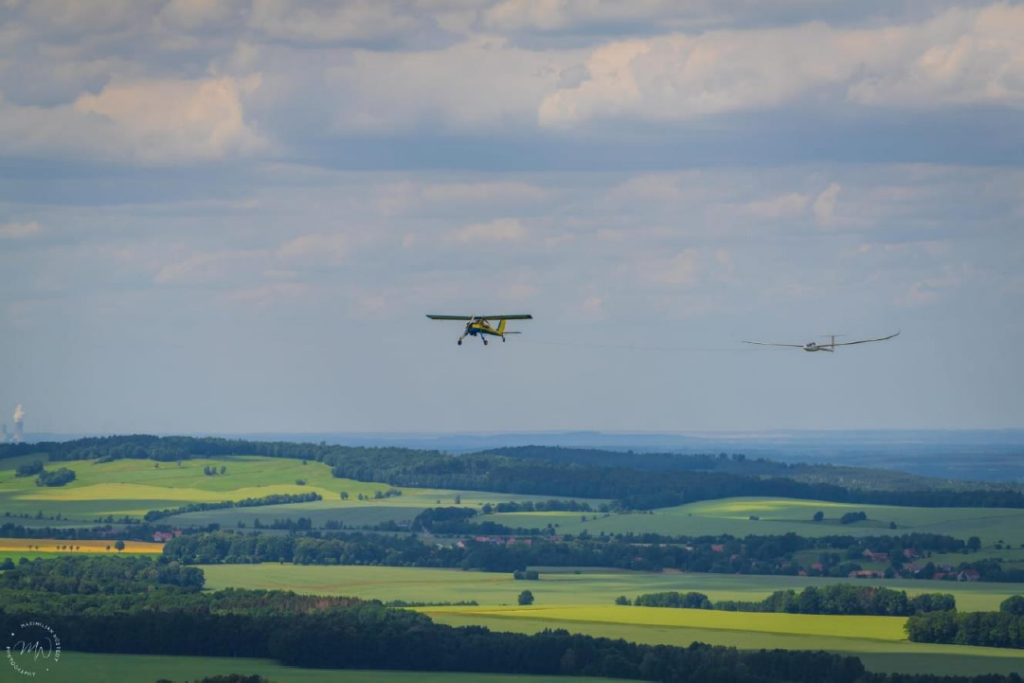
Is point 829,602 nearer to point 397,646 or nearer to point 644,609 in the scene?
point 644,609

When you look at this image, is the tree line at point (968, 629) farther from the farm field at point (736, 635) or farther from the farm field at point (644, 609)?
the farm field at point (736, 635)

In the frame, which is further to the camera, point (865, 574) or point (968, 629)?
point (865, 574)

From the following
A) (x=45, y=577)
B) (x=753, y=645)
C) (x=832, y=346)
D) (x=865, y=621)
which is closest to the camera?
(x=832, y=346)

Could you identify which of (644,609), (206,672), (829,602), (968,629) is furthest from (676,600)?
(206,672)

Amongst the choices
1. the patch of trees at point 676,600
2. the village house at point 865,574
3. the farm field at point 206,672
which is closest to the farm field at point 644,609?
the patch of trees at point 676,600

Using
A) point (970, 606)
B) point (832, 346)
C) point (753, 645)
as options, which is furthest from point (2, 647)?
point (970, 606)

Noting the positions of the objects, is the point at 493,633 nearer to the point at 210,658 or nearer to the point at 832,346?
the point at 210,658
